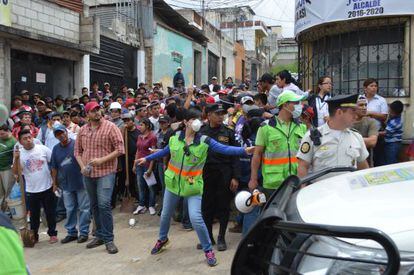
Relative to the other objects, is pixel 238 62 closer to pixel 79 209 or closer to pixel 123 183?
pixel 123 183

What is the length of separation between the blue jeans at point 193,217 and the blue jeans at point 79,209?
1.40 m

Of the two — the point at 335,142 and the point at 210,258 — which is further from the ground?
the point at 335,142

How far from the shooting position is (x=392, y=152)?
6562mm

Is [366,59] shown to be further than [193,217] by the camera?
Yes

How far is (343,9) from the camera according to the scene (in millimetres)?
8312

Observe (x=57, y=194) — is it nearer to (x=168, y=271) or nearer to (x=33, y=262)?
(x=33, y=262)

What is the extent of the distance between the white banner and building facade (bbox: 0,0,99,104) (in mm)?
6420

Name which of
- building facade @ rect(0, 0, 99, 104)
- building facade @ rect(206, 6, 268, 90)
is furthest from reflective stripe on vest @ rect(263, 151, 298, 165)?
building facade @ rect(206, 6, 268, 90)

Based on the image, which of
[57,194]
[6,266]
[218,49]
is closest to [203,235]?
[57,194]

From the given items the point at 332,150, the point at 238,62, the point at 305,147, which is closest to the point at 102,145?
the point at 305,147

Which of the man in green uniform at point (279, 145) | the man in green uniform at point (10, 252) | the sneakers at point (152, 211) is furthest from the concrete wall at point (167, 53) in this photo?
the man in green uniform at point (10, 252)

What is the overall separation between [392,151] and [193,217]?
325cm

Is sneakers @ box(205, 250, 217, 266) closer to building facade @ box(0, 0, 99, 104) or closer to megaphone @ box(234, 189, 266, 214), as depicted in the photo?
megaphone @ box(234, 189, 266, 214)

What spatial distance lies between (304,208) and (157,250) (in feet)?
11.0
